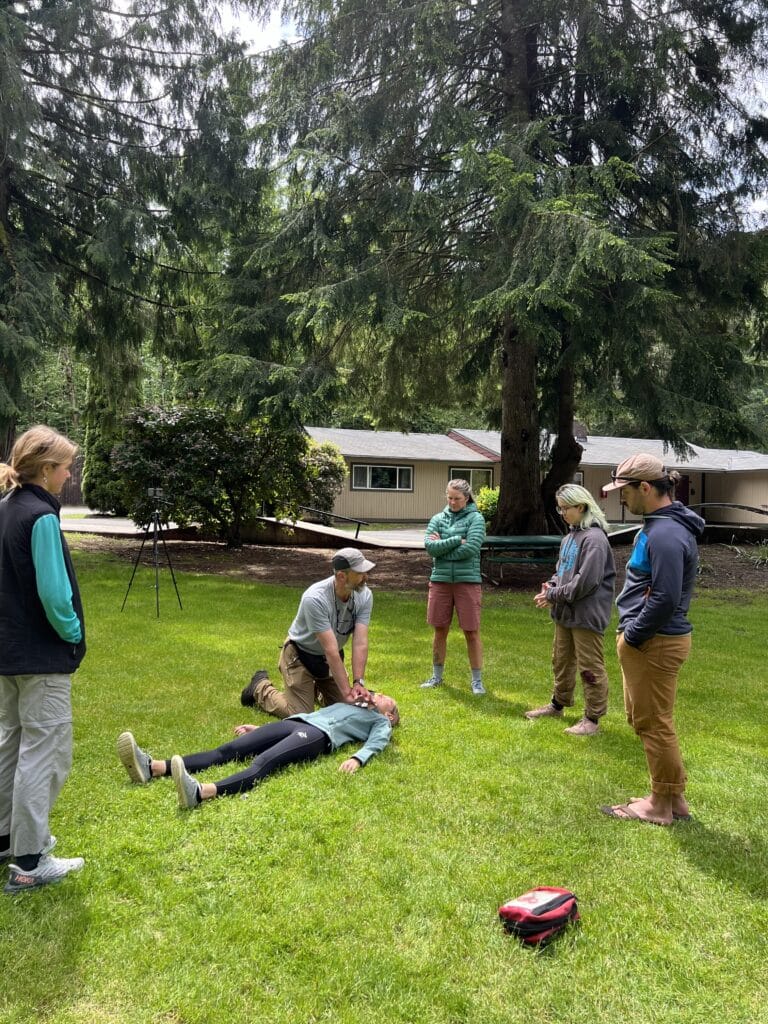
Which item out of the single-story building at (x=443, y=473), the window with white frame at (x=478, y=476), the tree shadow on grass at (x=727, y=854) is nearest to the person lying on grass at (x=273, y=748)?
the tree shadow on grass at (x=727, y=854)

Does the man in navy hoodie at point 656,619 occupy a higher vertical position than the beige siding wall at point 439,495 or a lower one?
higher

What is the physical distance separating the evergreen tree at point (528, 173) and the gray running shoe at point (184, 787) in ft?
22.3

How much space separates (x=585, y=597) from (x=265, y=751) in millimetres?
2338

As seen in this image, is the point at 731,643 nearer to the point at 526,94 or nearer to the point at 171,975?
the point at 171,975

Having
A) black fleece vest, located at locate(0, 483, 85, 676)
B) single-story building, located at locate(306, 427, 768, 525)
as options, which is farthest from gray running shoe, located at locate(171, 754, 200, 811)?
single-story building, located at locate(306, 427, 768, 525)

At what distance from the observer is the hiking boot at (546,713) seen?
5.36 metres

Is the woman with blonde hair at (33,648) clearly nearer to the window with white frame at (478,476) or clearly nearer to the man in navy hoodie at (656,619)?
the man in navy hoodie at (656,619)

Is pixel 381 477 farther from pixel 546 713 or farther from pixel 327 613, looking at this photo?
pixel 327 613

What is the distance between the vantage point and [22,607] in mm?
2973

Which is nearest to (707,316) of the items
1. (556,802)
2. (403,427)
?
(403,427)

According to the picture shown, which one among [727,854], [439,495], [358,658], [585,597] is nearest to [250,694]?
[358,658]

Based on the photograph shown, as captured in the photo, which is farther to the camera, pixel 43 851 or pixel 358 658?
pixel 358 658


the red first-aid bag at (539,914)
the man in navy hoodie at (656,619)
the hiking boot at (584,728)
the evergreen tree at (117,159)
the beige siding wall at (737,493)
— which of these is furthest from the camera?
the beige siding wall at (737,493)

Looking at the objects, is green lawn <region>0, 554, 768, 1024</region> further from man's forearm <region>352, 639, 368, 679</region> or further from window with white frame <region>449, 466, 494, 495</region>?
window with white frame <region>449, 466, 494, 495</region>
